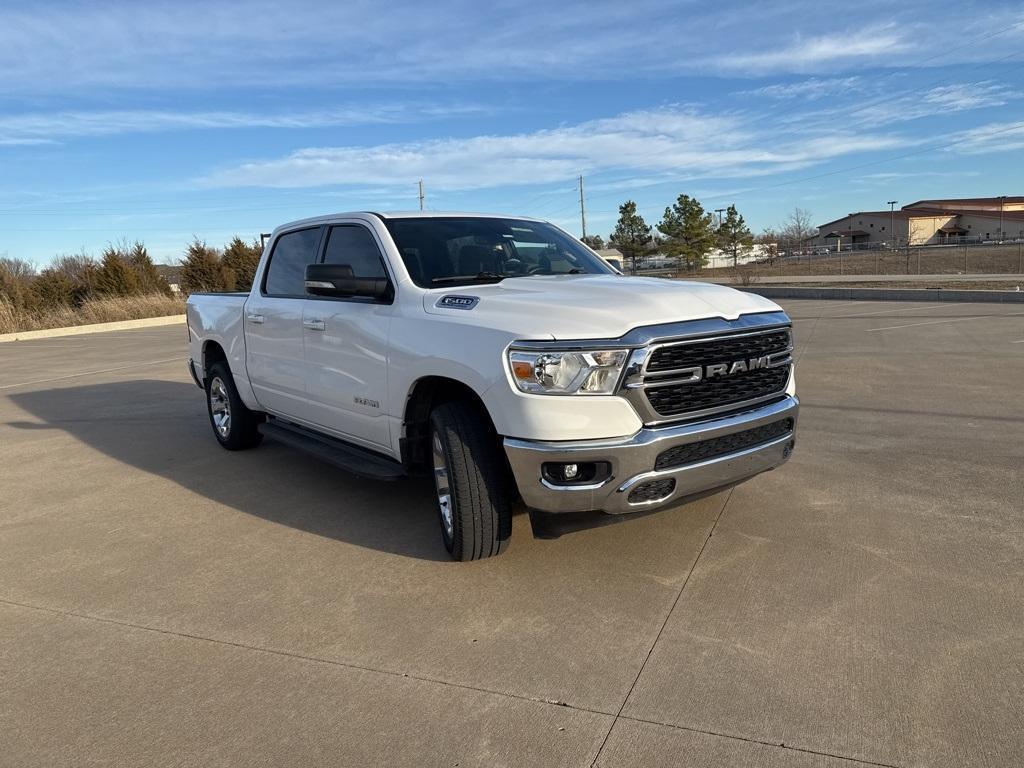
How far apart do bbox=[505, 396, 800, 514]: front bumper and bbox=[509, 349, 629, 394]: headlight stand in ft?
0.80

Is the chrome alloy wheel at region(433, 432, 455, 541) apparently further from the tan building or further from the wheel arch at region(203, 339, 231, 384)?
the tan building

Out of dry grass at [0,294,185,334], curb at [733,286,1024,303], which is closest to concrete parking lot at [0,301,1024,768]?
curb at [733,286,1024,303]

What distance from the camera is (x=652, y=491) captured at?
3605 mm

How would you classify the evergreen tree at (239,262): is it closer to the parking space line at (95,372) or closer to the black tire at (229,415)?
the parking space line at (95,372)

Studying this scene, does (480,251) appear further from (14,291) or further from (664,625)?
(14,291)

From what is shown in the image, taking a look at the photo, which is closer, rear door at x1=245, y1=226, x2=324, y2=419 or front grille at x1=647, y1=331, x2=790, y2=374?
front grille at x1=647, y1=331, x2=790, y2=374

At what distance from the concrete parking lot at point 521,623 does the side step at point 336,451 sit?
39 centimetres

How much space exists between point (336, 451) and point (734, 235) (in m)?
64.0

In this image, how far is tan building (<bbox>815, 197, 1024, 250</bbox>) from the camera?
9412 centimetres

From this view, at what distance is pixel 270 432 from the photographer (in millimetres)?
5938

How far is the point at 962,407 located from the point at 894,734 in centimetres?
561

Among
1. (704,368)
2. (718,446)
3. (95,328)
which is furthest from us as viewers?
(95,328)

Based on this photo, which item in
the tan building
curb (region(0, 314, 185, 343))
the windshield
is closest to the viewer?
the windshield

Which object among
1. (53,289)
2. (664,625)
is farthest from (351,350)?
(53,289)
